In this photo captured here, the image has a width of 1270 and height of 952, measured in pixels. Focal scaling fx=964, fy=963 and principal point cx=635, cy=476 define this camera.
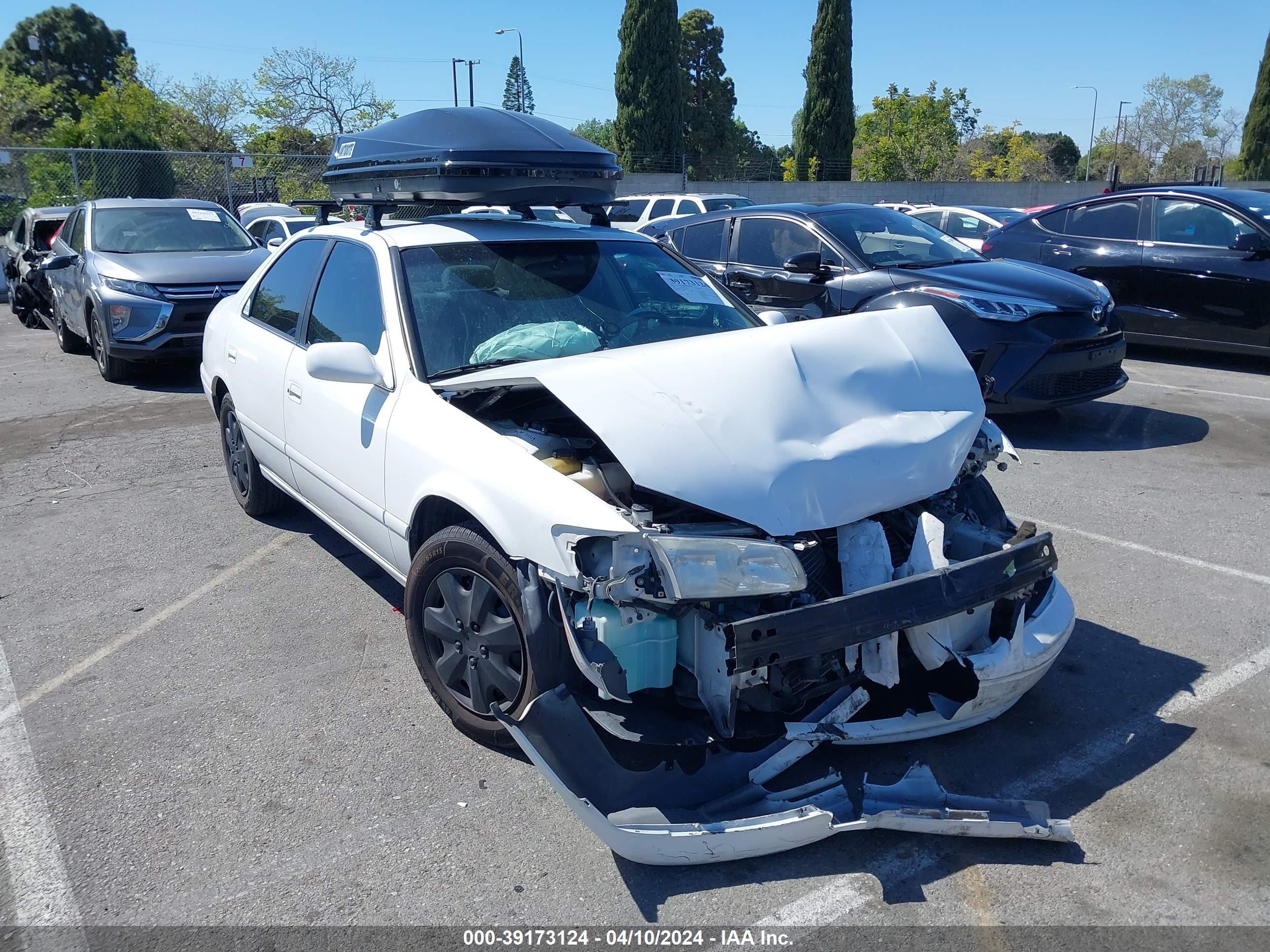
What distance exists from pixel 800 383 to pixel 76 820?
2653 millimetres

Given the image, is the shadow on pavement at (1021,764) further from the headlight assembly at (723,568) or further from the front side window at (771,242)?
the front side window at (771,242)

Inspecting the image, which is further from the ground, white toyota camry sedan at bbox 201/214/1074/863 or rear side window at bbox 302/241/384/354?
rear side window at bbox 302/241/384/354

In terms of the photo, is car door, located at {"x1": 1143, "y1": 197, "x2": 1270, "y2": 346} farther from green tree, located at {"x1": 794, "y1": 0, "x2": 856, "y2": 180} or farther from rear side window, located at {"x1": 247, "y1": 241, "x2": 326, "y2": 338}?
green tree, located at {"x1": 794, "y1": 0, "x2": 856, "y2": 180}

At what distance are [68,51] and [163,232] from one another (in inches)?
2565

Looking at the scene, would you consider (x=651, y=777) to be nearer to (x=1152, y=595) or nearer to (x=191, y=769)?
(x=191, y=769)

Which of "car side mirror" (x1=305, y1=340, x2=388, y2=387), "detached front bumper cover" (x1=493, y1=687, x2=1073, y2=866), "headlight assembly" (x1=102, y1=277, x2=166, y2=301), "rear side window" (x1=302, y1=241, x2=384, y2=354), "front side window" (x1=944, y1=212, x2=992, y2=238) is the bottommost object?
"detached front bumper cover" (x1=493, y1=687, x2=1073, y2=866)

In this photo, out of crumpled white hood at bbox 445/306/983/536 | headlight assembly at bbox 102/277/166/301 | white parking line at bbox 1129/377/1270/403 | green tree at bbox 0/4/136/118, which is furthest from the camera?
green tree at bbox 0/4/136/118

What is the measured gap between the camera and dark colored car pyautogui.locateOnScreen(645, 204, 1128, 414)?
22.4 feet

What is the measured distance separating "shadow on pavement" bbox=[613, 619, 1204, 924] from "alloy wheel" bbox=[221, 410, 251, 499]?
12.1ft

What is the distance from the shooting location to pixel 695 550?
2701 mm

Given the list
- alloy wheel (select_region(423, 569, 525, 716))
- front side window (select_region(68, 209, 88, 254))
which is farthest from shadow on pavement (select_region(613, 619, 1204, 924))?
front side window (select_region(68, 209, 88, 254))

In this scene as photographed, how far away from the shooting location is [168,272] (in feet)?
31.5

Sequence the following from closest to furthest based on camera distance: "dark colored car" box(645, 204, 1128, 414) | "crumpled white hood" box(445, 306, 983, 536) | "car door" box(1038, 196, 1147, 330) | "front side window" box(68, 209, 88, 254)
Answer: "crumpled white hood" box(445, 306, 983, 536), "dark colored car" box(645, 204, 1128, 414), "car door" box(1038, 196, 1147, 330), "front side window" box(68, 209, 88, 254)

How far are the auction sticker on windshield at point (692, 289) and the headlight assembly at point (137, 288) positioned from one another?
6.89 m
